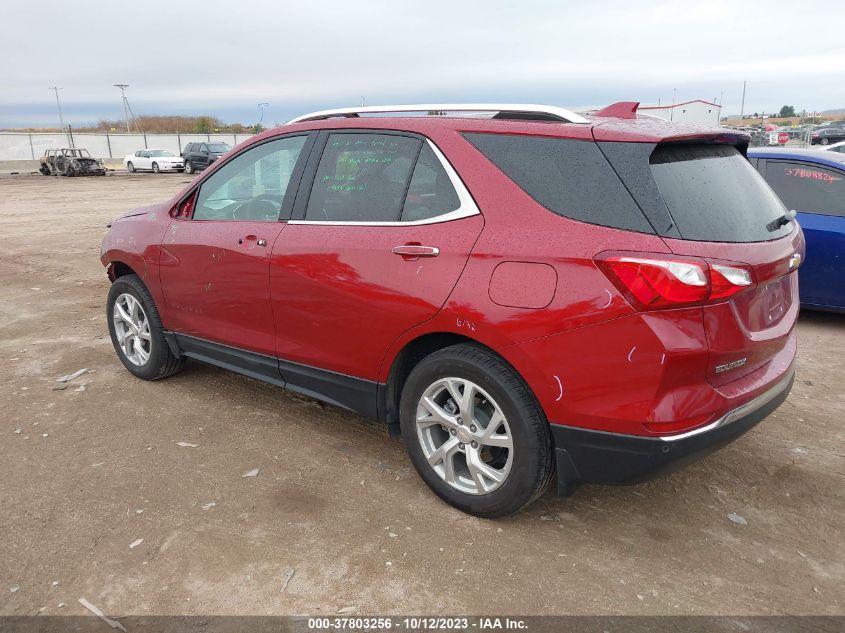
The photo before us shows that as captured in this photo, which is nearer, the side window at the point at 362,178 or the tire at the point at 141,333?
the side window at the point at 362,178

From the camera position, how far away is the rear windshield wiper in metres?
2.97

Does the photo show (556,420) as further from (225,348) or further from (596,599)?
(225,348)

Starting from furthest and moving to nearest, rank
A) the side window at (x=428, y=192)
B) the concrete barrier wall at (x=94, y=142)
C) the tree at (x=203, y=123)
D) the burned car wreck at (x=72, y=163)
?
1. the tree at (x=203, y=123)
2. the concrete barrier wall at (x=94, y=142)
3. the burned car wreck at (x=72, y=163)
4. the side window at (x=428, y=192)

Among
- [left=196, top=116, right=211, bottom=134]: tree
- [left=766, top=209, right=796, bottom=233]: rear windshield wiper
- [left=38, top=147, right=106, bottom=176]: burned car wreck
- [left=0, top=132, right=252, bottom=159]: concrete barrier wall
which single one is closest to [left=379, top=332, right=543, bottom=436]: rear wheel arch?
[left=766, top=209, right=796, bottom=233]: rear windshield wiper

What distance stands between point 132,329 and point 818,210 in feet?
19.3

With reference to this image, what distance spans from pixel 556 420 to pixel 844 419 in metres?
2.57

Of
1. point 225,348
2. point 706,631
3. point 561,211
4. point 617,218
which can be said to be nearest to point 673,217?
point 617,218

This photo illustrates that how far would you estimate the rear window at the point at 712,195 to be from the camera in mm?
2619

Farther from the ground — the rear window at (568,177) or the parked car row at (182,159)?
the rear window at (568,177)

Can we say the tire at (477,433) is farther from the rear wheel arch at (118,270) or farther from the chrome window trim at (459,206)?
the rear wheel arch at (118,270)

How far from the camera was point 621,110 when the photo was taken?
328 cm

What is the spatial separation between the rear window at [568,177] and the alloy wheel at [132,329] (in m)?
3.01

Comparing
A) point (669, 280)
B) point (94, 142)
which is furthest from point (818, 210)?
point (94, 142)

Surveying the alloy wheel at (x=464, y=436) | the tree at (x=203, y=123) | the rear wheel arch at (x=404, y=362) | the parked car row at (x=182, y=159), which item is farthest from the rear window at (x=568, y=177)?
the tree at (x=203, y=123)
